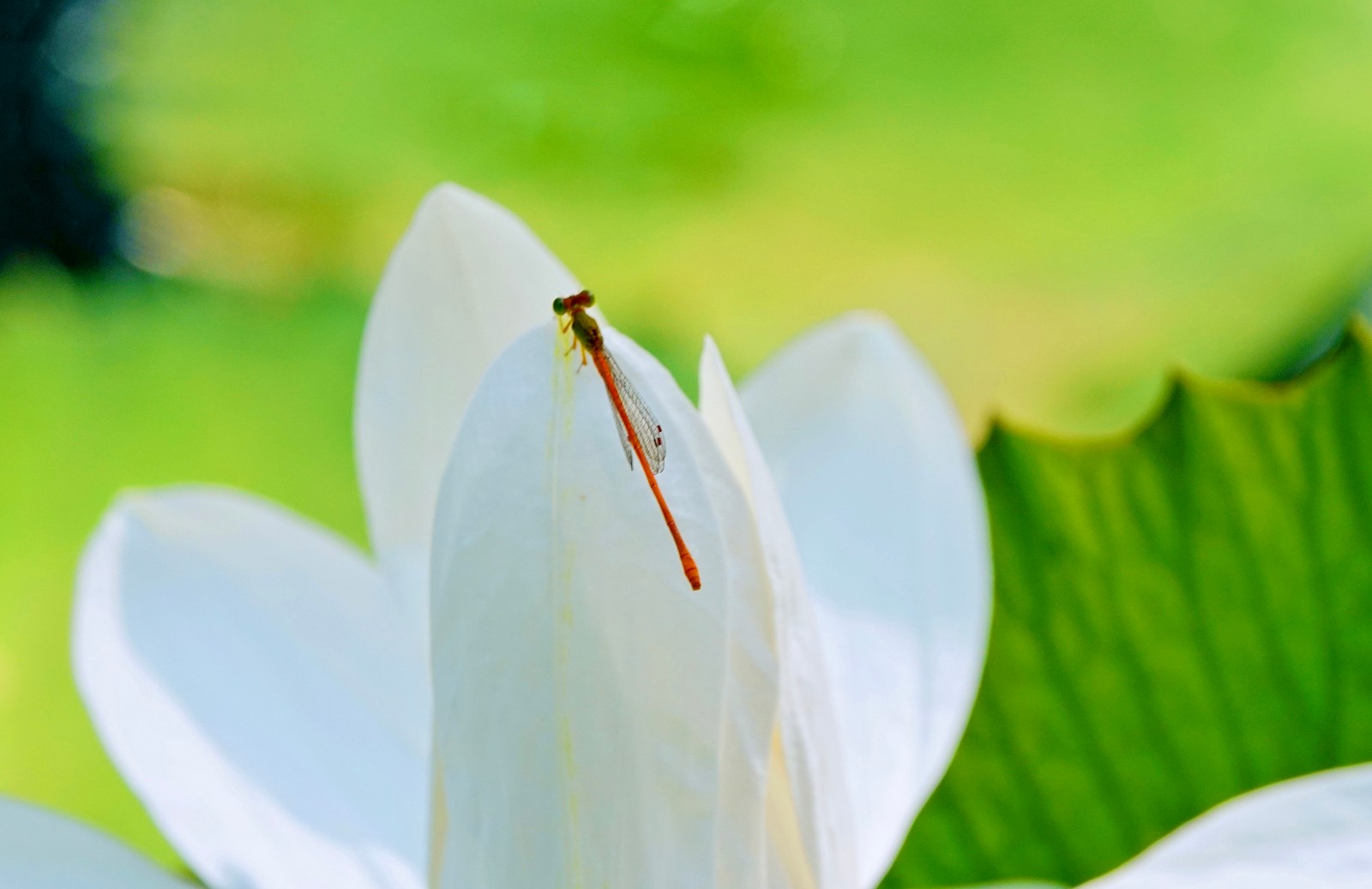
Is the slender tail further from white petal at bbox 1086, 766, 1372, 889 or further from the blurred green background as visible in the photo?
the blurred green background

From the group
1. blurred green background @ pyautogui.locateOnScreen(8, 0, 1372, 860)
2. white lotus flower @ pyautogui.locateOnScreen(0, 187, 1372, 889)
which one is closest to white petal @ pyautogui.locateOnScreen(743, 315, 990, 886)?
white lotus flower @ pyautogui.locateOnScreen(0, 187, 1372, 889)

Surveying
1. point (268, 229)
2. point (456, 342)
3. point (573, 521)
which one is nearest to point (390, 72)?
point (268, 229)

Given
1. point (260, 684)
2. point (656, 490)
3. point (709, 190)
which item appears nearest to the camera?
point (656, 490)

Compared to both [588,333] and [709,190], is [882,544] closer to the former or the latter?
[588,333]

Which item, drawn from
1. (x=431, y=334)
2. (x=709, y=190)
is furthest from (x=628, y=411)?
(x=709, y=190)

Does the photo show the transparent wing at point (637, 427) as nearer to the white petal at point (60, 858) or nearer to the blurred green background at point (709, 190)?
the white petal at point (60, 858)

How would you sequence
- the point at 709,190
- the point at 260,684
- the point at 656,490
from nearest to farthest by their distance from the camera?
the point at 656,490 → the point at 260,684 → the point at 709,190

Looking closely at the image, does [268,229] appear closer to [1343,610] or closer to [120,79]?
[120,79]

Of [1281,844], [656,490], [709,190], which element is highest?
[709,190]
